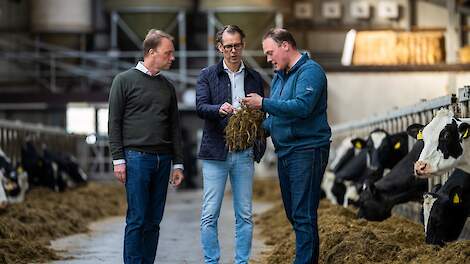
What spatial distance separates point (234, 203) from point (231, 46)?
3.58 ft

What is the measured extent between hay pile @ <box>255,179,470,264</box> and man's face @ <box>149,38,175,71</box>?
5.79 ft

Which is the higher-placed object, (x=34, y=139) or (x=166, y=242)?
(x=34, y=139)

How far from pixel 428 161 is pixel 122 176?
2135 mm

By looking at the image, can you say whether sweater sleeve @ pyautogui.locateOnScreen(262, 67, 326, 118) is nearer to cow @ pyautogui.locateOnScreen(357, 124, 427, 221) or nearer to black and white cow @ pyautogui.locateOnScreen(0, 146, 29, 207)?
cow @ pyautogui.locateOnScreen(357, 124, 427, 221)

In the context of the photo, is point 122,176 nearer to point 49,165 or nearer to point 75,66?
point 49,165

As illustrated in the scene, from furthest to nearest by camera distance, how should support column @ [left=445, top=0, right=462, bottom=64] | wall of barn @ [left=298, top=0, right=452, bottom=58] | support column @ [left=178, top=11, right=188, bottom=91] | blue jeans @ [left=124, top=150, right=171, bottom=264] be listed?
1. wall of barn @ [left=298, top=0, right=452, bottom=58]
2. support column @ [left=445, top=0, right=462, bottom=64]
3. support column @ [left=178, top=11, right=188, bottom=91]
4. blue jeans @ [left=124, top=150, right=171, bottom=264]

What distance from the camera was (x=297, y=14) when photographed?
101ft

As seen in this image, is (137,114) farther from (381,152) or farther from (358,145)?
(358,145)

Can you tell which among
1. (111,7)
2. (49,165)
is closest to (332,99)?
(111,7)

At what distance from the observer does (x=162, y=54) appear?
28.5 feet

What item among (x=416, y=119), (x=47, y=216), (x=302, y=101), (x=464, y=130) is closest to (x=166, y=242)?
(x=47, y=216)

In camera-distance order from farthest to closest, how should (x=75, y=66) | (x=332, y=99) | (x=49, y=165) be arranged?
(x=75, y=66)
(x=332, y=99)
(x=49, y=165)

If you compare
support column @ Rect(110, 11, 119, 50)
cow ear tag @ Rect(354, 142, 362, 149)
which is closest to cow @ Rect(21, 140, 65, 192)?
cow ear tag @ Rect(354, 142, 362, 149)

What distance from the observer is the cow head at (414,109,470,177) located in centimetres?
893
